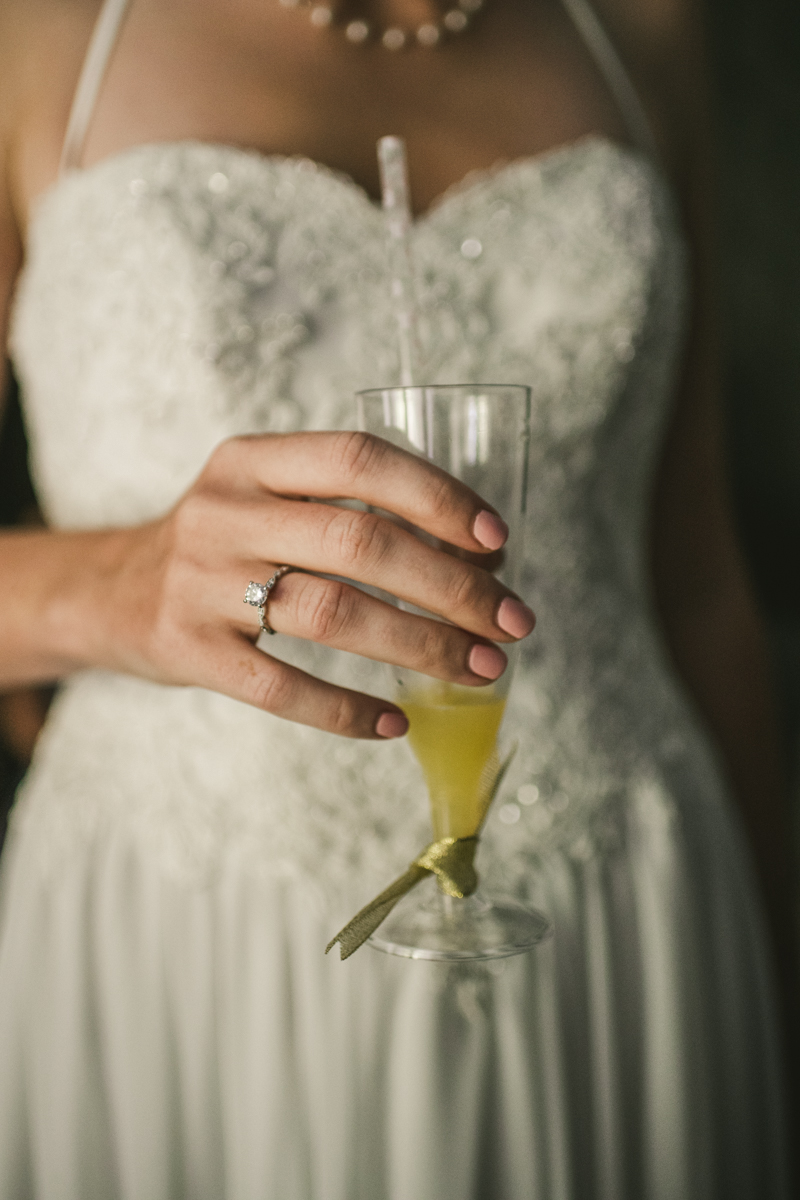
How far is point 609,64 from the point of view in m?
0.92

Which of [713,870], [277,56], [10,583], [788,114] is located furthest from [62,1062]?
[788,114]

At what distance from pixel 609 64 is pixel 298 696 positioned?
30.9 inches

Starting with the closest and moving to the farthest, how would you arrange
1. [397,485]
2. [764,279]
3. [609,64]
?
[397,485]
[609,64]
[764,279]

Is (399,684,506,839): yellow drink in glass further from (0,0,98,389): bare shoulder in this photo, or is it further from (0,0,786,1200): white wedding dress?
(0,0,98,389): bare shoulder

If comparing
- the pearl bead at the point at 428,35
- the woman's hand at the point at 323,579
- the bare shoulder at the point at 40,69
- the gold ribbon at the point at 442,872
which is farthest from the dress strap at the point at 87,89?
the gold ribbon at the point at 442,872

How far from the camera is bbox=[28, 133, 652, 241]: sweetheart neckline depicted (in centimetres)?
74

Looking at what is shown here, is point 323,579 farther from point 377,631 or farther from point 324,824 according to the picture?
point 324,824

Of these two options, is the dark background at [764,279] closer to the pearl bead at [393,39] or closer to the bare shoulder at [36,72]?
the pearl bead at [393,39]

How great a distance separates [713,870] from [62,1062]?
0.62m

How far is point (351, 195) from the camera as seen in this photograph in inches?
29.0

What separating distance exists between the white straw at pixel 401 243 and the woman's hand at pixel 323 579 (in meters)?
0.13

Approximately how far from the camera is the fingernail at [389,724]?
505 millimetres

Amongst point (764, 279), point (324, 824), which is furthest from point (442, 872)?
point (764, 279)

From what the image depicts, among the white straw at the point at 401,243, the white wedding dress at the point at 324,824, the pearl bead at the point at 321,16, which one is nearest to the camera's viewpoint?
the white straw at the point at 401,243
